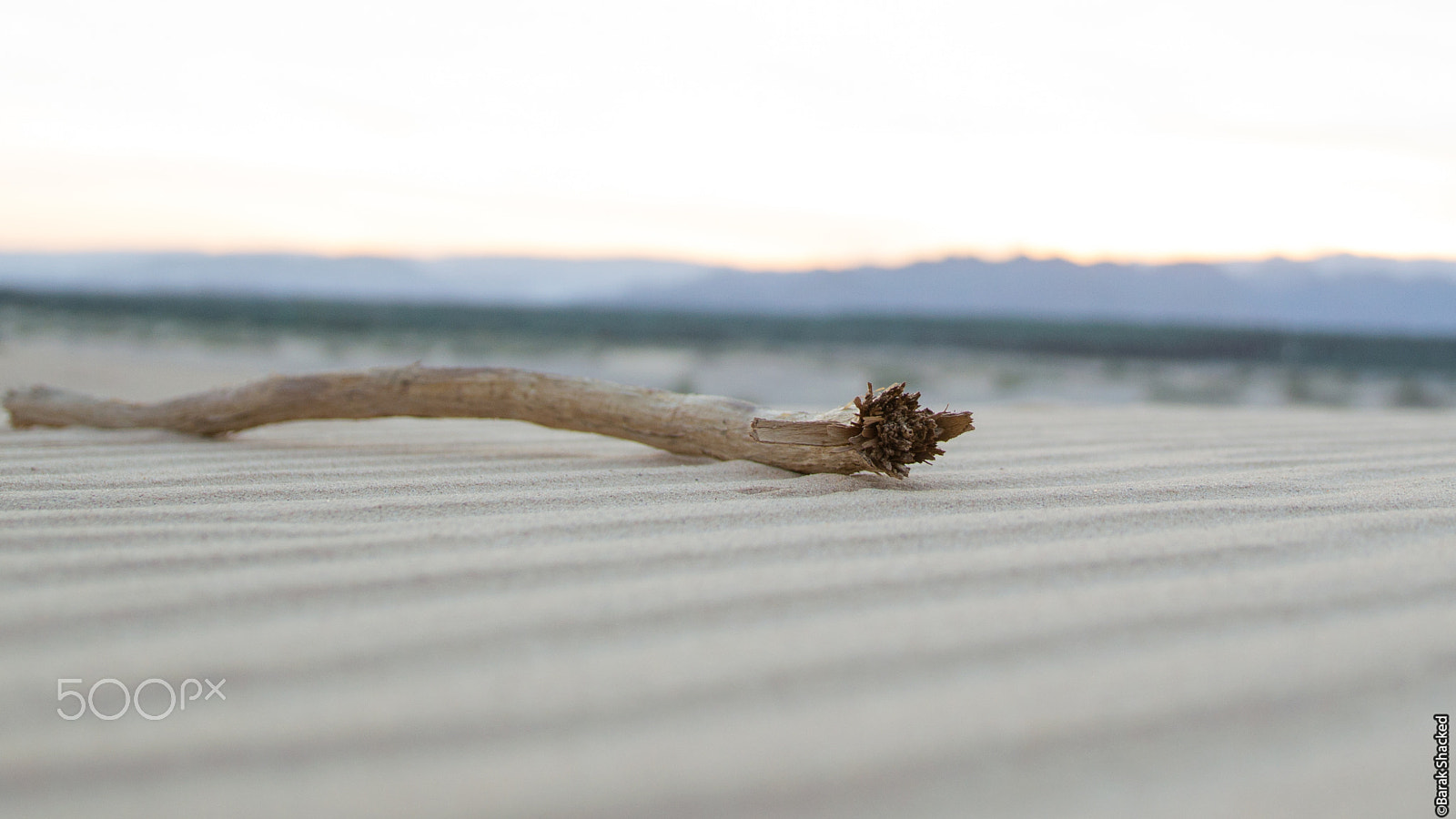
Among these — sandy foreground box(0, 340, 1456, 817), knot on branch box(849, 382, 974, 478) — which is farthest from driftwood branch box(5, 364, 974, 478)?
sandy foreground box(0, 340, 1456, 817)

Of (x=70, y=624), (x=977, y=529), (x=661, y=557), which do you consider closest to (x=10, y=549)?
(x=70, y=624)

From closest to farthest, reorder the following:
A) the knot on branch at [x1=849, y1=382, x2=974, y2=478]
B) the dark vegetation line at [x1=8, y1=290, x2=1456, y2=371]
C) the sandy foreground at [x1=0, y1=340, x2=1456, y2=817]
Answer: the sandy foreground at [x1=0, y1=340, x2=1456, y2=817] < the knot on branch at [x1=849, y1=382, x2=974, y2=478] < the dark vegetation line at [x1=8, y1=290, x2=1456, y2=371]

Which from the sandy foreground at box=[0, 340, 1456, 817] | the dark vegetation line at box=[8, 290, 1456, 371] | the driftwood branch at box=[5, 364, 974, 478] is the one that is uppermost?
the dark vegetation line at box=[8, 290, 1456, 371]

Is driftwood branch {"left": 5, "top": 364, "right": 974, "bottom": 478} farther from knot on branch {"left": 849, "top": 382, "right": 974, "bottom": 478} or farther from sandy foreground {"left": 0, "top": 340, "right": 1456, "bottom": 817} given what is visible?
sandy foreground {"left": 0, "top": 340, "right": 1456, "bottom": 817}

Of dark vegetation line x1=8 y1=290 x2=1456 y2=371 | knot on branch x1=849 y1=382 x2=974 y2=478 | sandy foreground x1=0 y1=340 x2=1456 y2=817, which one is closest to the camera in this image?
sandy foreground x1=0 y1=340 x2=1456 y2=817

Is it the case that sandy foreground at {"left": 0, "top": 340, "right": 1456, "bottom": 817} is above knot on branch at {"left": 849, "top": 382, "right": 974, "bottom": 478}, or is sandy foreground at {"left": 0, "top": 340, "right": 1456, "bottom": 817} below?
below

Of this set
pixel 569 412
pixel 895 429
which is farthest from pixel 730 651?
pixel 569 412

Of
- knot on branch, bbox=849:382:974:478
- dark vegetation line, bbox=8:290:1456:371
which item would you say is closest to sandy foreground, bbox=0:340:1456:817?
knot on branch, bbox=849:382:974:478

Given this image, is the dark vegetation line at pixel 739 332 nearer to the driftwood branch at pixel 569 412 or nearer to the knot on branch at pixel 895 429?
the driftwood branch at pixel 569 412

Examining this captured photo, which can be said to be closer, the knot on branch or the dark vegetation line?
the knot on branch
